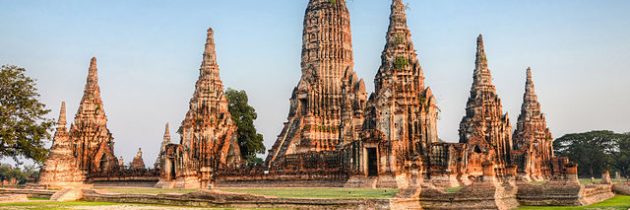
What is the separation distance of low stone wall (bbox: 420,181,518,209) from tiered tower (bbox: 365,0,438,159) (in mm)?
8897

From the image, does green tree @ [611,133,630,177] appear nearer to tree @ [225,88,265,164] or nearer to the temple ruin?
the temple ruin

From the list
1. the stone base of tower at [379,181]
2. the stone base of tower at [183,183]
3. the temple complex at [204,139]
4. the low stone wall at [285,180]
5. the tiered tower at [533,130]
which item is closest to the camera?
the stone base of tower at [379,181]

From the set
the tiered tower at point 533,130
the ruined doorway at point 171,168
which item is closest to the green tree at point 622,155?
the tiered tower at point 533,130

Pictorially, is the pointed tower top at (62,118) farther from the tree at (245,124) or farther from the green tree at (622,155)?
the green tree at (622,155)

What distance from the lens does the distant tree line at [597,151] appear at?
74.5 meters

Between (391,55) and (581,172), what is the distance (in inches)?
1949

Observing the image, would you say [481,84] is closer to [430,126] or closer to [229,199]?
[430,126]

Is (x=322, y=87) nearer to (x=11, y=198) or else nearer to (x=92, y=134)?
(x=92, y=134)

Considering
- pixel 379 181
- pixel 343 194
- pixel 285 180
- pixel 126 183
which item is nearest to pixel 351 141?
pixel 285 180

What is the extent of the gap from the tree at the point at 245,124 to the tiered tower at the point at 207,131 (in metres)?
9.83

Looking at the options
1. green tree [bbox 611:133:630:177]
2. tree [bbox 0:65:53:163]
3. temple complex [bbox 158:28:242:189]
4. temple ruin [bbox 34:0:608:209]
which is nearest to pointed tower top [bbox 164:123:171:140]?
temple ruin [bbox 34:0:608:209]

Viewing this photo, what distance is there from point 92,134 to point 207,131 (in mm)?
13757

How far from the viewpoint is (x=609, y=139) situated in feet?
255

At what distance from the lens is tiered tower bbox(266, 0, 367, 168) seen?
46047 mm
